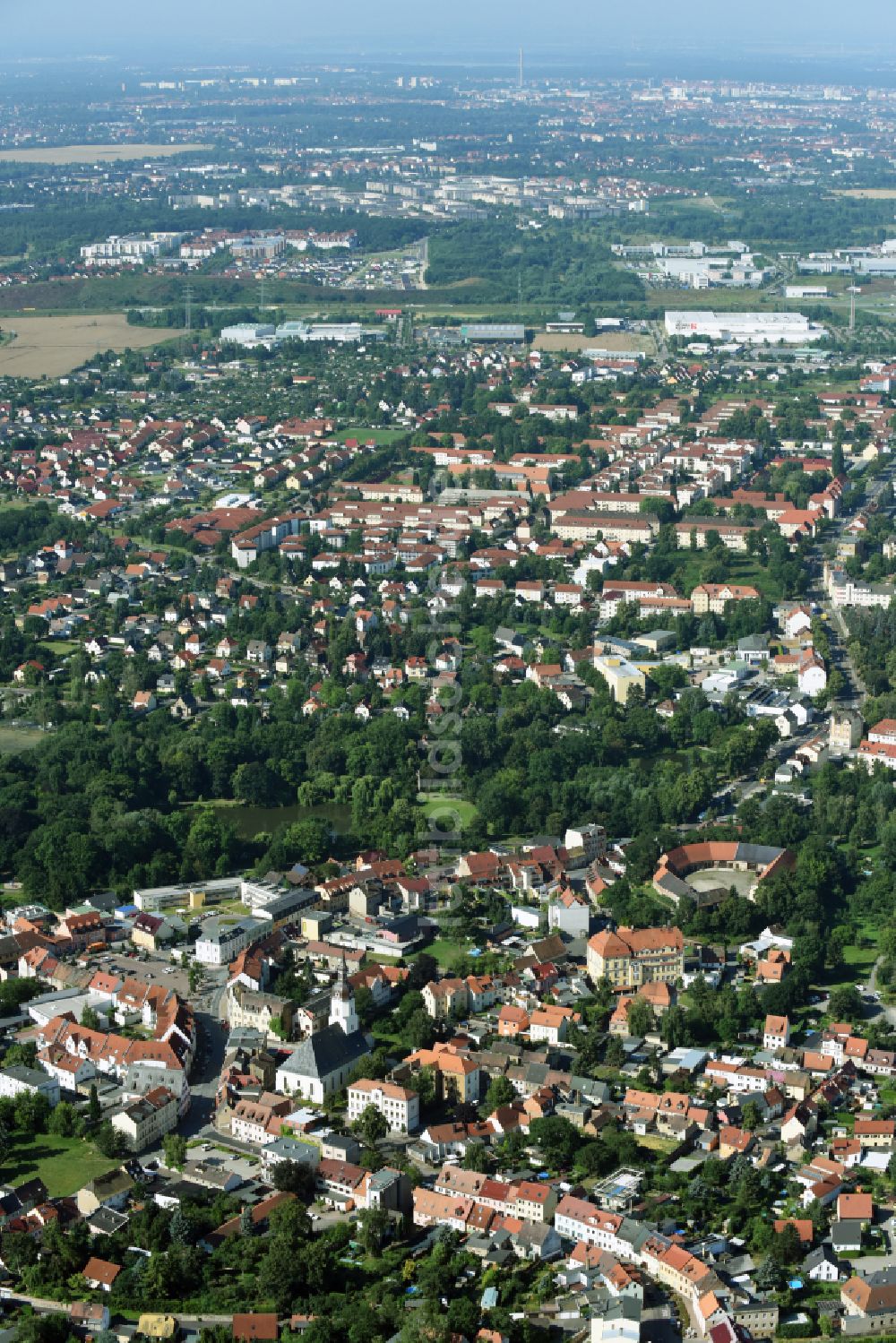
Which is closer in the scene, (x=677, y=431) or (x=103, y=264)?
(x=677, y=431)

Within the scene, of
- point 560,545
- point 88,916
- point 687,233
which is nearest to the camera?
point 88,916

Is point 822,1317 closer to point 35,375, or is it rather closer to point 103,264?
point 35,375

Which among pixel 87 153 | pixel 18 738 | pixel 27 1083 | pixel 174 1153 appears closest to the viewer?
pixel 174 1153

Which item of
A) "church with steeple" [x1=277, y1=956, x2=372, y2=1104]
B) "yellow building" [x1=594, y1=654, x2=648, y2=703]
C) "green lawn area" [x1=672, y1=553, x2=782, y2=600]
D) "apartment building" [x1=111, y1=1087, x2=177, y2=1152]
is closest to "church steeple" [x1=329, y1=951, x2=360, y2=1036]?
"church with steeple" [x1=277, y1=956, x2=372, y2=1104]

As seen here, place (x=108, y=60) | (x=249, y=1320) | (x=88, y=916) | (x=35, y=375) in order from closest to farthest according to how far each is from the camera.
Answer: (x=249, y=1320), (x=88, y=916), (x=35, y=375), (x=108, y=60)

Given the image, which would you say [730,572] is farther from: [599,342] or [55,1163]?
[599,342]

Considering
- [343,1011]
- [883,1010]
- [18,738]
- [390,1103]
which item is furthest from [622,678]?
[390,1103]

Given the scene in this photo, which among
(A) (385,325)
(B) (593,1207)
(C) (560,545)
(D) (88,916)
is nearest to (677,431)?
(C) (560,545)
